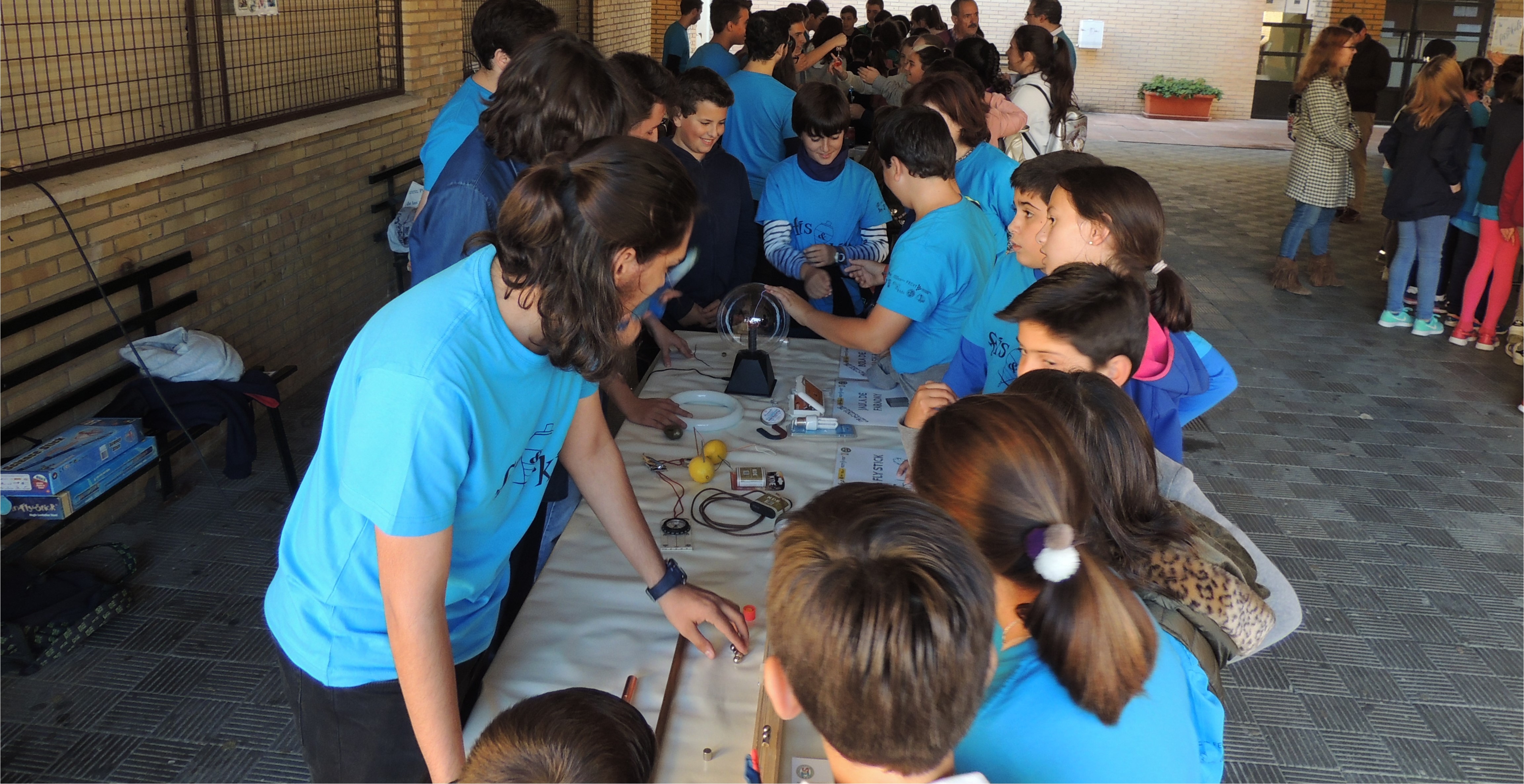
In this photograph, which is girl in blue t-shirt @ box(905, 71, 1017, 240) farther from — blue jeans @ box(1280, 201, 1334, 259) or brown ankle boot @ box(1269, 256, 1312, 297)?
brown ankle boot @ box(1269, 256, 1312, 297)

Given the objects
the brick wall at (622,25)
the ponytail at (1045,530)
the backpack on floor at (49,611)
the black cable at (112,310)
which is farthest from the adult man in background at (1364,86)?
the backpack on floor at (49,611)

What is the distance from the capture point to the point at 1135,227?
92.0 inches

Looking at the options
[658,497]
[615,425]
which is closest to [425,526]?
[658,497]

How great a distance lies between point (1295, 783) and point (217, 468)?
3.94 metres

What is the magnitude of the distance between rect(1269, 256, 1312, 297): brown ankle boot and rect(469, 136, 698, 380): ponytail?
7149 mm

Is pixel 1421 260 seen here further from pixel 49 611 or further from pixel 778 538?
pixel 49 611

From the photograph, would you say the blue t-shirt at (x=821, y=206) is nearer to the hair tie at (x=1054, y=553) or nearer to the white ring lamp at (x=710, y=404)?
the white ring lamp at (x=710, y=404)

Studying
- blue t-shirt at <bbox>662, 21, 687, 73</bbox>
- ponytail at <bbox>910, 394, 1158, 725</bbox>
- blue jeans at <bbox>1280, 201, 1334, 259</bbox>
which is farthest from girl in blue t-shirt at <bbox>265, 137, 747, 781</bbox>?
blue t-shirt at <bbox>662, 21, 687, 73</bbox>

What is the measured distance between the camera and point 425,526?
1315 millimetres

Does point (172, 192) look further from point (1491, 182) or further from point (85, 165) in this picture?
point (1491, 182)

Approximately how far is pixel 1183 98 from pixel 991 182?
1500cm

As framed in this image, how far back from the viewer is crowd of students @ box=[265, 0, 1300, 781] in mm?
1034

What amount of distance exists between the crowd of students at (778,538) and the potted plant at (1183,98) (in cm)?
1659

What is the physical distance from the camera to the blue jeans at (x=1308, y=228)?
7227 mm
